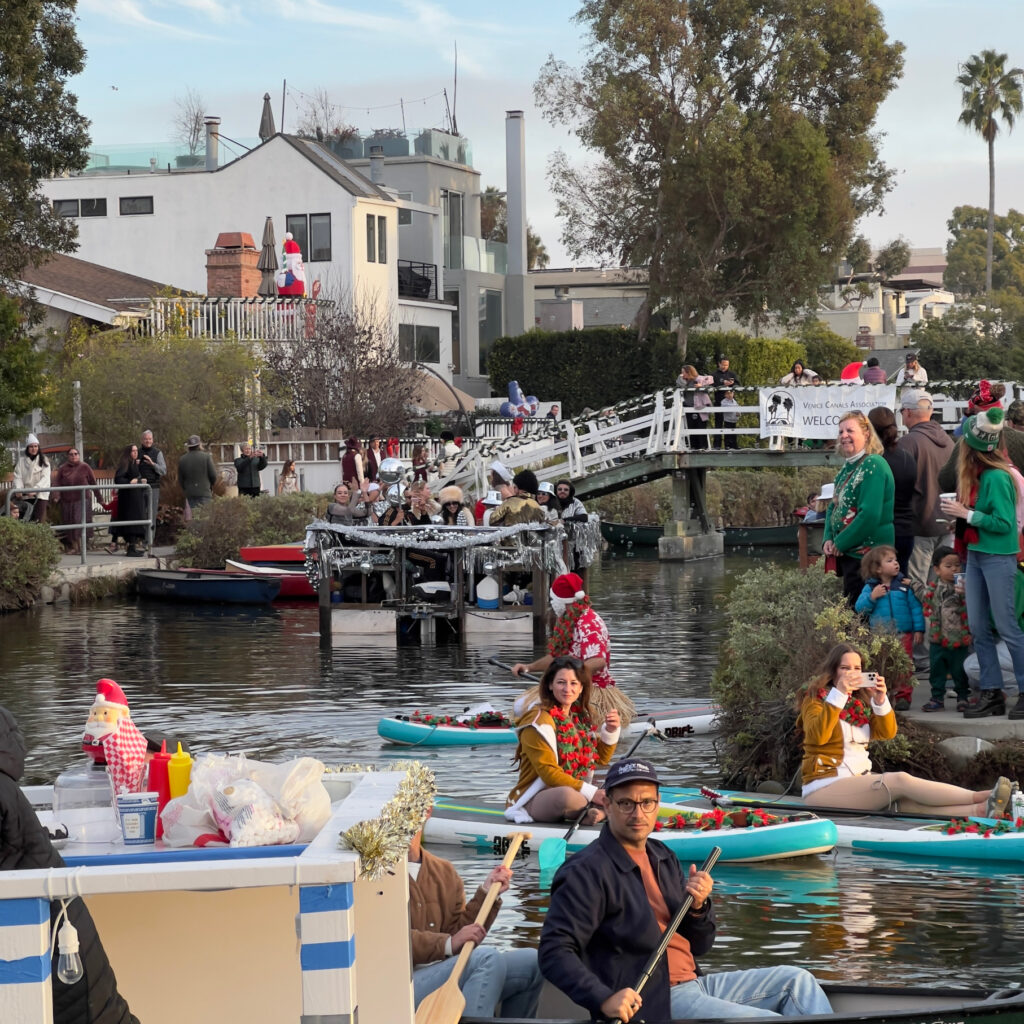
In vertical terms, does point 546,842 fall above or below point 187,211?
below

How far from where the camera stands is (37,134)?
3070 cm

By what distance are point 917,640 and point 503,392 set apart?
41031 mm

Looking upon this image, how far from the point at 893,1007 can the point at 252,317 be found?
37.2 metres

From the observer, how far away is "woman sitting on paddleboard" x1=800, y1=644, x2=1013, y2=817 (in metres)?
10.9

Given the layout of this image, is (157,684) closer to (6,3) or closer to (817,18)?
(6,3)

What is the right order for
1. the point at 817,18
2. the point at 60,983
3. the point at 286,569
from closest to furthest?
the point at 60,983 → the point at 286,569 → the point at 817,18

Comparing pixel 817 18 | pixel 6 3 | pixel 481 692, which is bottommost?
pixel 481 692

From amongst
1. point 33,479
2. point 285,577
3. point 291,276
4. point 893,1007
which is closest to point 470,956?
point 893,1007

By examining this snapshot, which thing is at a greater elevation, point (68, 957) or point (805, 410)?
point (805, 410)

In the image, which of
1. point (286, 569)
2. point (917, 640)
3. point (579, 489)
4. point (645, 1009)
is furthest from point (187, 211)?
point (645, 1009)

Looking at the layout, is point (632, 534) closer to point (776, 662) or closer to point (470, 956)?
point (776, 662)

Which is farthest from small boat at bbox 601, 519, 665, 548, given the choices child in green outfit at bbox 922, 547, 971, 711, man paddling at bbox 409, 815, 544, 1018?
man paddling at bbox 409, 815, 544, 1018

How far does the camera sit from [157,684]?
18.9 metres

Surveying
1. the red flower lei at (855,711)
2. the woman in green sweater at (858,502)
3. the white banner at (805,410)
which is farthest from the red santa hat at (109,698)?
the white banner at (805,410)
